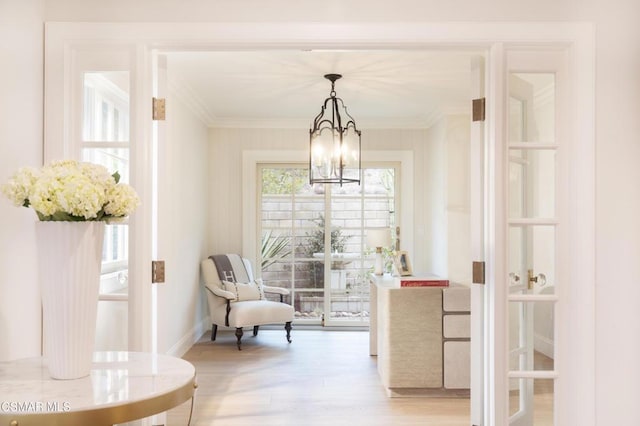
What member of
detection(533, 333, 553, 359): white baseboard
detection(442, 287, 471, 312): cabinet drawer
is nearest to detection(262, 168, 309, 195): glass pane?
detection(442, 287, 471, 312): cabinet drawer

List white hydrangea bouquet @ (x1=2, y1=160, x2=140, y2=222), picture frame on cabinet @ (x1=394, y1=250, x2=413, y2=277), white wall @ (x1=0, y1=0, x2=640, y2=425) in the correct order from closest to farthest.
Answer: white hydrangea bouquet @ (x1=2, y1=160, x2=140, y2=222)
white wall @ (x1=0, y1=0, x2=640, y2=425)
picture frame on cabinet @ (x1=394, y1=250, x2=413, y2=277)

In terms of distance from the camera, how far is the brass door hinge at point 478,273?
232 centimetres

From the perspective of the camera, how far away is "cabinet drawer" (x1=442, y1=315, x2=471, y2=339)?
379 centimetres

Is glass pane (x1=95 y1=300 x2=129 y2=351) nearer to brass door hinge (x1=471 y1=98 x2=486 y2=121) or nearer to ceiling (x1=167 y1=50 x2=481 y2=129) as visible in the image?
brass door hinge (x1=471 y1=98 x2=486 y2=121)

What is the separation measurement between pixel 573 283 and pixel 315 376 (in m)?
2.66

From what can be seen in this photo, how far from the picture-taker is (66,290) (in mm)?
1493

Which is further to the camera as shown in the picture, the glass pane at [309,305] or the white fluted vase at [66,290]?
the glass pane at [309,305]

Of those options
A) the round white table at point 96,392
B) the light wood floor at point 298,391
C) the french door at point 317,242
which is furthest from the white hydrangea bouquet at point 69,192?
the french door at point 317,242

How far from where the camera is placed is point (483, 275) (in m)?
2.32

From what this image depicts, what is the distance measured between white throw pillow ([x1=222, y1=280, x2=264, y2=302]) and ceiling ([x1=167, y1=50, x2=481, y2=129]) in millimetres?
1928

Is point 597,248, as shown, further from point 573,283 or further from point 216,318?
point 216,318

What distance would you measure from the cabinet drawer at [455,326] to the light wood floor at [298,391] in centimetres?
48

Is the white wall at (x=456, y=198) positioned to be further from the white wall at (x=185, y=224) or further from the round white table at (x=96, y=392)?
the round white table at (x=96, y=392)

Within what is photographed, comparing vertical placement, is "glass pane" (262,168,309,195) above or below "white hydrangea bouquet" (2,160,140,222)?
above
